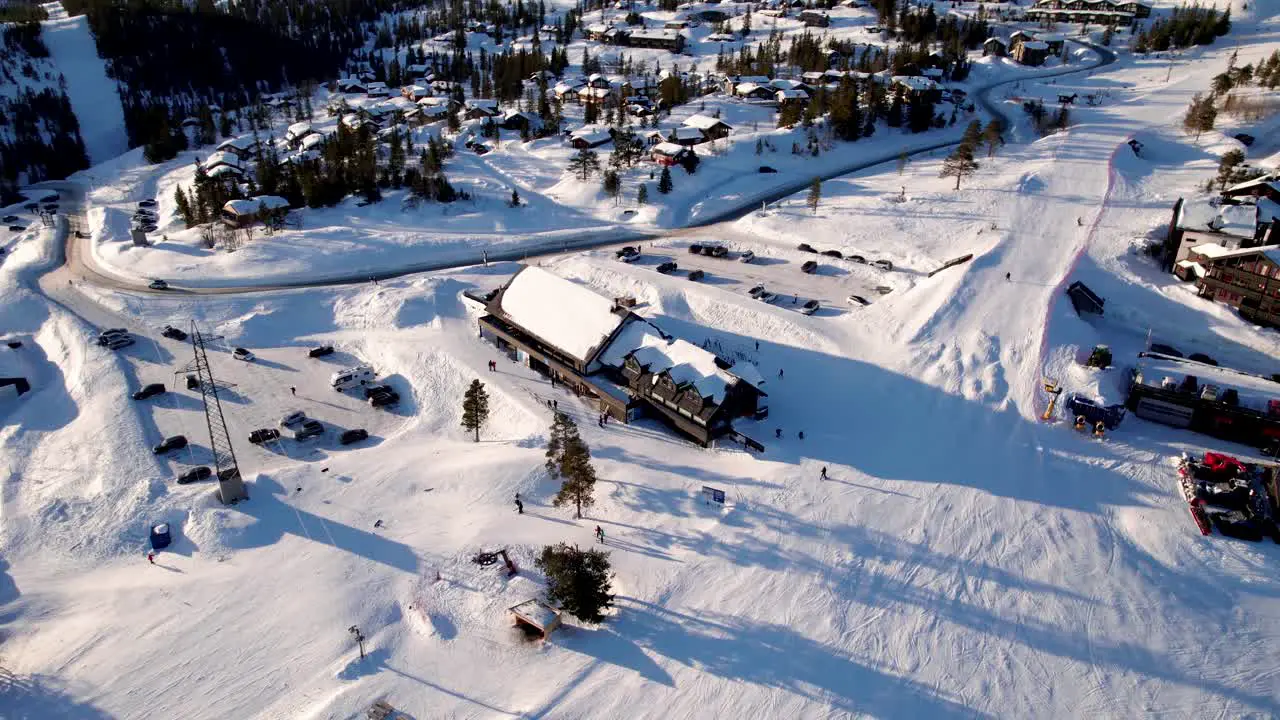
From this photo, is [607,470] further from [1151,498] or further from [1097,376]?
[1097,376]

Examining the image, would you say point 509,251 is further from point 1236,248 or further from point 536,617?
point 1236,248

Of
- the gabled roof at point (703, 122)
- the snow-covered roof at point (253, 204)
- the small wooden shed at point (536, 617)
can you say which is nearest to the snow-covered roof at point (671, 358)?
the small wooden shed at point (536, 617)

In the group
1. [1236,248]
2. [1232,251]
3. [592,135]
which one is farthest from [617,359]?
[592,135]

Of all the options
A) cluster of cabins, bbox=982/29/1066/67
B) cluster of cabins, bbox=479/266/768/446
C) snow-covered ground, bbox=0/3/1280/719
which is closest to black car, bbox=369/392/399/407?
snow-covered ground, bbox=0/3/1280/719

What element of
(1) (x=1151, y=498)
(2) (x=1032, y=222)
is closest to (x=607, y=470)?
(1) (x=1151, y=498)

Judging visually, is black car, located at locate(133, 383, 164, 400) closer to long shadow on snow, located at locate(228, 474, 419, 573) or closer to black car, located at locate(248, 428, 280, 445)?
black car, located at locate(248, 428, 280, 445)
